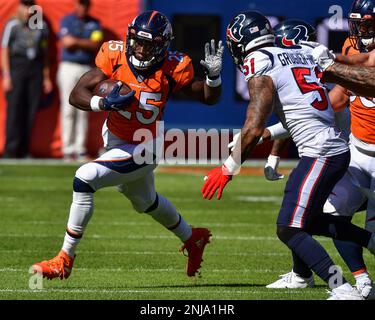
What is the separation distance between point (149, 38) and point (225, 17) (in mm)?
8754

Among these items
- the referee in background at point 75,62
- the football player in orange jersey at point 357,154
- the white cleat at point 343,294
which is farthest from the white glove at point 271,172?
the referee in background at point 75,62

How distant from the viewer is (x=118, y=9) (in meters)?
15.0

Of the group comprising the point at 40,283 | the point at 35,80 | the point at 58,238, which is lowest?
the point at 35,80

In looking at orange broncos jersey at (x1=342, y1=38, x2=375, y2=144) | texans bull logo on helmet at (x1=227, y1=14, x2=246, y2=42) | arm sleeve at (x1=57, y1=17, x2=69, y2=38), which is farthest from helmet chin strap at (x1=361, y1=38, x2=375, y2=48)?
arm sleeve at (x1=57, y1=17, x2=69, y2=38)

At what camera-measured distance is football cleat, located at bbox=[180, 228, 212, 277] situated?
22.4ft

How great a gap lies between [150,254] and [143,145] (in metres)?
1.43

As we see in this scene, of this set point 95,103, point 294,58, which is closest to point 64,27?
point 95,103

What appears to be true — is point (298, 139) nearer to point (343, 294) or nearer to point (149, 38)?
point (343, 294)

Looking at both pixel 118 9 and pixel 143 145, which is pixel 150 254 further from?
pixel 118 9

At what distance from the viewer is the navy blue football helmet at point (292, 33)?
668cm

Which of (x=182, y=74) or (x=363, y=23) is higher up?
(x=363, y=23)

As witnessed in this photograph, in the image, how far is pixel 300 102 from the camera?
587cm

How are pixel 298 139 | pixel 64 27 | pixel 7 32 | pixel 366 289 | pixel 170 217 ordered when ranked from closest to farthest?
pixel 298 139 → pixel 366 289 → pixel 170 217 → pixel 7 32 → pixel 64 27
